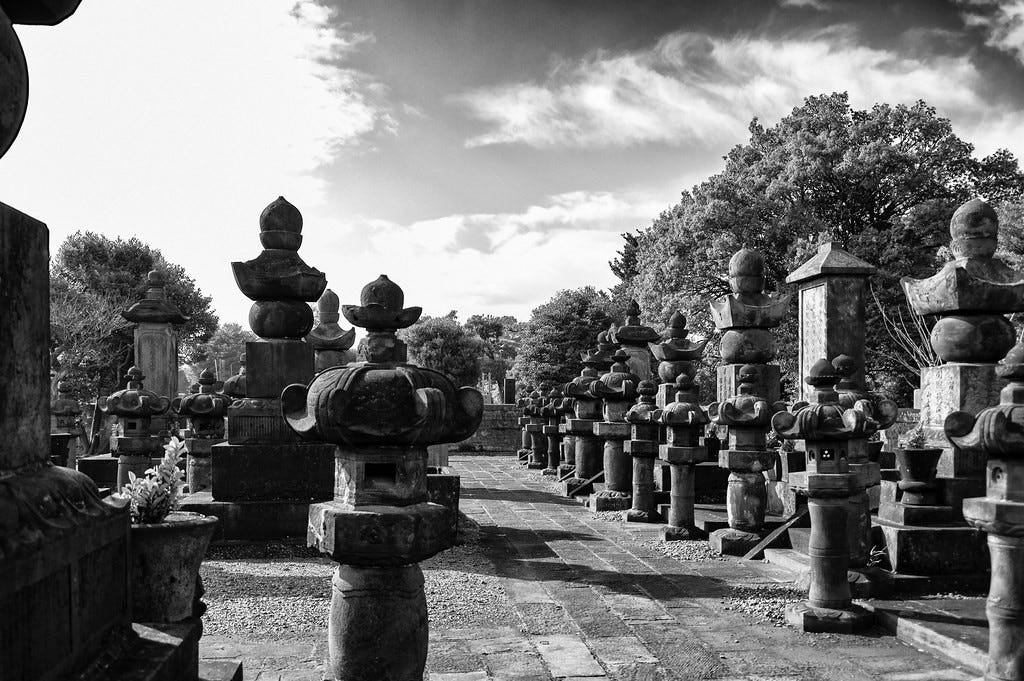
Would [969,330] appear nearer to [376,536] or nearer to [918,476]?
[918,476]

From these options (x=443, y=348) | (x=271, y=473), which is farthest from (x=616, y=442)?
(x=443, y=348)

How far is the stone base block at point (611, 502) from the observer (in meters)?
12.4

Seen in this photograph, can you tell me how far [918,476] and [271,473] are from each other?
638 centimetres

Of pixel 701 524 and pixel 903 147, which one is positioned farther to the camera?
pixel 903 147

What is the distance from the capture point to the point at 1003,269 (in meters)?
7.41

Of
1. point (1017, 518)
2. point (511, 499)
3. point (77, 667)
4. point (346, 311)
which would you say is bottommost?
point (511, 499)

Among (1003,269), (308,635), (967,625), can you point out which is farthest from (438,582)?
(1003,269)

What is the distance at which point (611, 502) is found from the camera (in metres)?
12.4

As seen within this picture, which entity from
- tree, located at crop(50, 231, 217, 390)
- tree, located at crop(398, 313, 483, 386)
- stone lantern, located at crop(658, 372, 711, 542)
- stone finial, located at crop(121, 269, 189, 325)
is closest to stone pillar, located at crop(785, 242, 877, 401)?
stone lantern, located at crop(658, 372, 711, 542)

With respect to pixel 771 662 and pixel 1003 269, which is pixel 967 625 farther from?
pixel 1003 269

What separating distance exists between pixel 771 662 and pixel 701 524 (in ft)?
16.2

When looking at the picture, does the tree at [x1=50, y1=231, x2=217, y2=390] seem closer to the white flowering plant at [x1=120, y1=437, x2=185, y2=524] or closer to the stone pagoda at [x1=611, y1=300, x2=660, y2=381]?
the stone pagoda at [x1=611, y1=300, x2=660, y2=381]

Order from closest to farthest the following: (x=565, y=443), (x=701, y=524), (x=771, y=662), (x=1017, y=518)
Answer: (x=1017, y=518) → (x=771, y=662) → (x=701, y=524) → (x=565, y=443)

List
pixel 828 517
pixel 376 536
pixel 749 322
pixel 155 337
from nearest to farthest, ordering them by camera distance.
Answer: pixel 376 536
pixel 828 517
pixel 749 322
pixel 155 337
